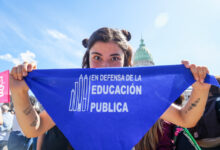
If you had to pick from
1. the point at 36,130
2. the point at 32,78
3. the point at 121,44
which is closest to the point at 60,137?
the point at 36,130

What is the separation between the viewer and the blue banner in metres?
1.36

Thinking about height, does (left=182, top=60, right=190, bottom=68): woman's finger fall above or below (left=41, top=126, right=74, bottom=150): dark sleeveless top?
above

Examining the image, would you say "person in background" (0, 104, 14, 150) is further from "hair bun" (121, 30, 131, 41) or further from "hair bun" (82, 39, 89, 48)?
"hair bun" (121, 30, 131, 41)

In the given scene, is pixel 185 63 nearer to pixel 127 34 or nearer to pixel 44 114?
pixel 127 34

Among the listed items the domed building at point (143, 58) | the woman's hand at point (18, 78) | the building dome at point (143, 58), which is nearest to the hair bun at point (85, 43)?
the woman's hand at point (18, 78)

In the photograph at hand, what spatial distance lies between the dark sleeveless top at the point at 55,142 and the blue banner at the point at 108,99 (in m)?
0.34

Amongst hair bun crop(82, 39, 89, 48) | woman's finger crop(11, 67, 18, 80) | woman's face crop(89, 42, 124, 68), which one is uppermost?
hair bun crop(82, 39, 89, 48)

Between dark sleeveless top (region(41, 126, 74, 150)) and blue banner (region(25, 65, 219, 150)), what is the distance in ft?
1.11

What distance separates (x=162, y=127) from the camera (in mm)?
1753

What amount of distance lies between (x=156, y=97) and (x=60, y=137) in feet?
3.37

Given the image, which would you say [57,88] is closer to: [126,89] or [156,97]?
[126,89]

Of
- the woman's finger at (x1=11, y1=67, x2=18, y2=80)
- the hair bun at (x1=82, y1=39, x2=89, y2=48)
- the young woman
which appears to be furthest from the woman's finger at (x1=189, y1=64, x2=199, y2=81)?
the woman's finger at (x1=11, y1=67, x2=18, y2=80)

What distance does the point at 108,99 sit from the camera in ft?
4.80

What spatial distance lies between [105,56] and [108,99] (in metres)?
0.51
